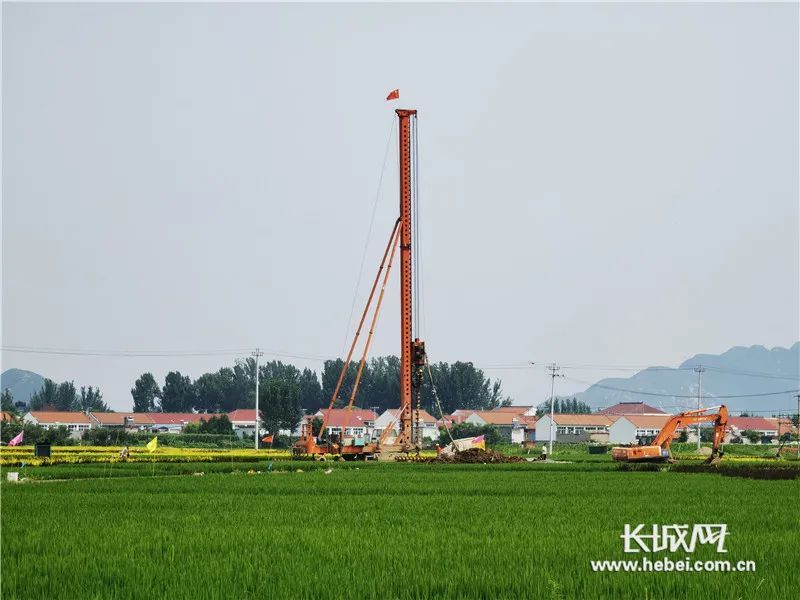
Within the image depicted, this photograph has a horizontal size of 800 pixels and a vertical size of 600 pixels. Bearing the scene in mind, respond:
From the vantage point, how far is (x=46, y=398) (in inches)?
7013

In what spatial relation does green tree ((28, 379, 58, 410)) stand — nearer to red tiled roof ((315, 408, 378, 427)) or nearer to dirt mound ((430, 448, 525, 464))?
red tiled roof ((315, 408, 378, 427))

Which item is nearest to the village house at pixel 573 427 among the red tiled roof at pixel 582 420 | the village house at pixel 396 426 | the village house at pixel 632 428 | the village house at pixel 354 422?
the red tiled roof at pixel 582 420

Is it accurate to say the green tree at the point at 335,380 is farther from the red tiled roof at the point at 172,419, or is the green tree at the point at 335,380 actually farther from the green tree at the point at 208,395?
the red tiled roof at the point at 172,419

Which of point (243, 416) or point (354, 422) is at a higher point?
point (243, 416)

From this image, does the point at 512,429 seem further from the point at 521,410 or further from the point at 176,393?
the point at 176,393

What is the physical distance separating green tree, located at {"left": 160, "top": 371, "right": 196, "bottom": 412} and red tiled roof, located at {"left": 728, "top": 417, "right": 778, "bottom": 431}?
8489cm

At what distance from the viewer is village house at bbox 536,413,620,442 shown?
143500 millimetres

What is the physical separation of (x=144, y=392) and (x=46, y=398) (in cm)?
1560

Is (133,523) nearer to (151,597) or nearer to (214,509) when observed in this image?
(214,509)

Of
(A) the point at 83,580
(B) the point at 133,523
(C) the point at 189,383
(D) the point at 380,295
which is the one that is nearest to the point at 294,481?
Result: (B) the point at 133,523

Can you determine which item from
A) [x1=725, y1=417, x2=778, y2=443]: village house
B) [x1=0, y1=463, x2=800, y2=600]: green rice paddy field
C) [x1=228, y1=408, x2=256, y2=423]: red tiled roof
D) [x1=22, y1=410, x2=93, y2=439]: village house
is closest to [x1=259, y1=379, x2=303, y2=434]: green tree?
[x1=228, y1=408, x2=256, y2=423]: red tiled roof

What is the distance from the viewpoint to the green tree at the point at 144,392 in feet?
606

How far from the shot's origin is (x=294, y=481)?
3522 cm

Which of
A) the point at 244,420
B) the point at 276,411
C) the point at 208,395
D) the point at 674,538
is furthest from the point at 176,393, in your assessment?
the point at 674,538
